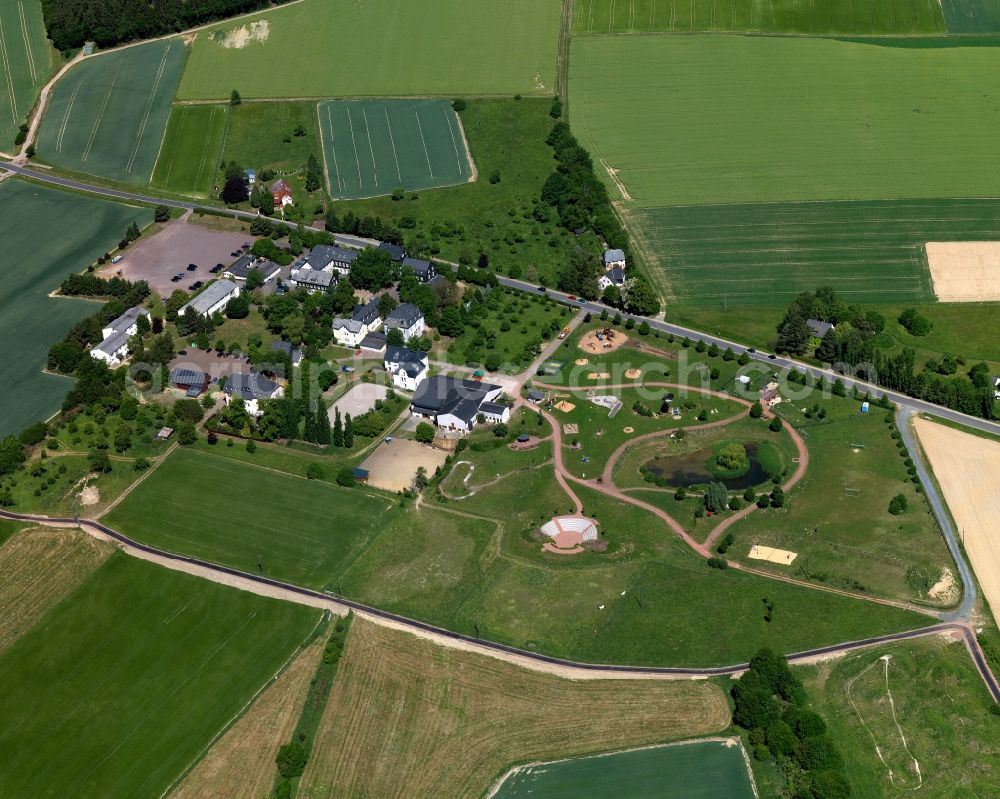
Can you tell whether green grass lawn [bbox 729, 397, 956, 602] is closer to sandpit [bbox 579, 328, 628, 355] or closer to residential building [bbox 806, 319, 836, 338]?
residential building [bbox 806, 319, 836, 338]

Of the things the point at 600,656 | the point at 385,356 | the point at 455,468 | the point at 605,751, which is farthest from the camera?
the point at 385,356

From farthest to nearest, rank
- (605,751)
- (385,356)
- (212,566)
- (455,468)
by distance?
(385,356) → (455,468) → (212,566) → (605,751)

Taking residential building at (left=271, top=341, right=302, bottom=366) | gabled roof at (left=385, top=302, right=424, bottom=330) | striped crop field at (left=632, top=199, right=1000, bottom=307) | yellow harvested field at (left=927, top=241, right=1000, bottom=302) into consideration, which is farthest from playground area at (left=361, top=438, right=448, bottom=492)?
yellow harvested field at (left=927, top=241, right=1000, bottom=302)

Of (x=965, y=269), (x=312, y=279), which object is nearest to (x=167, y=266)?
(x=312, y=279)

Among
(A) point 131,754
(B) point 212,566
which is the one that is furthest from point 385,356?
(A) point 131,754

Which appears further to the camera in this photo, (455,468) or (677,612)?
(455,468)

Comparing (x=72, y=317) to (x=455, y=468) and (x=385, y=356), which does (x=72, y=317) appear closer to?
(x=385, y=356)

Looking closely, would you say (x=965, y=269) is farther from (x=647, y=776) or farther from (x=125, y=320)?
(x=125, y=320)
